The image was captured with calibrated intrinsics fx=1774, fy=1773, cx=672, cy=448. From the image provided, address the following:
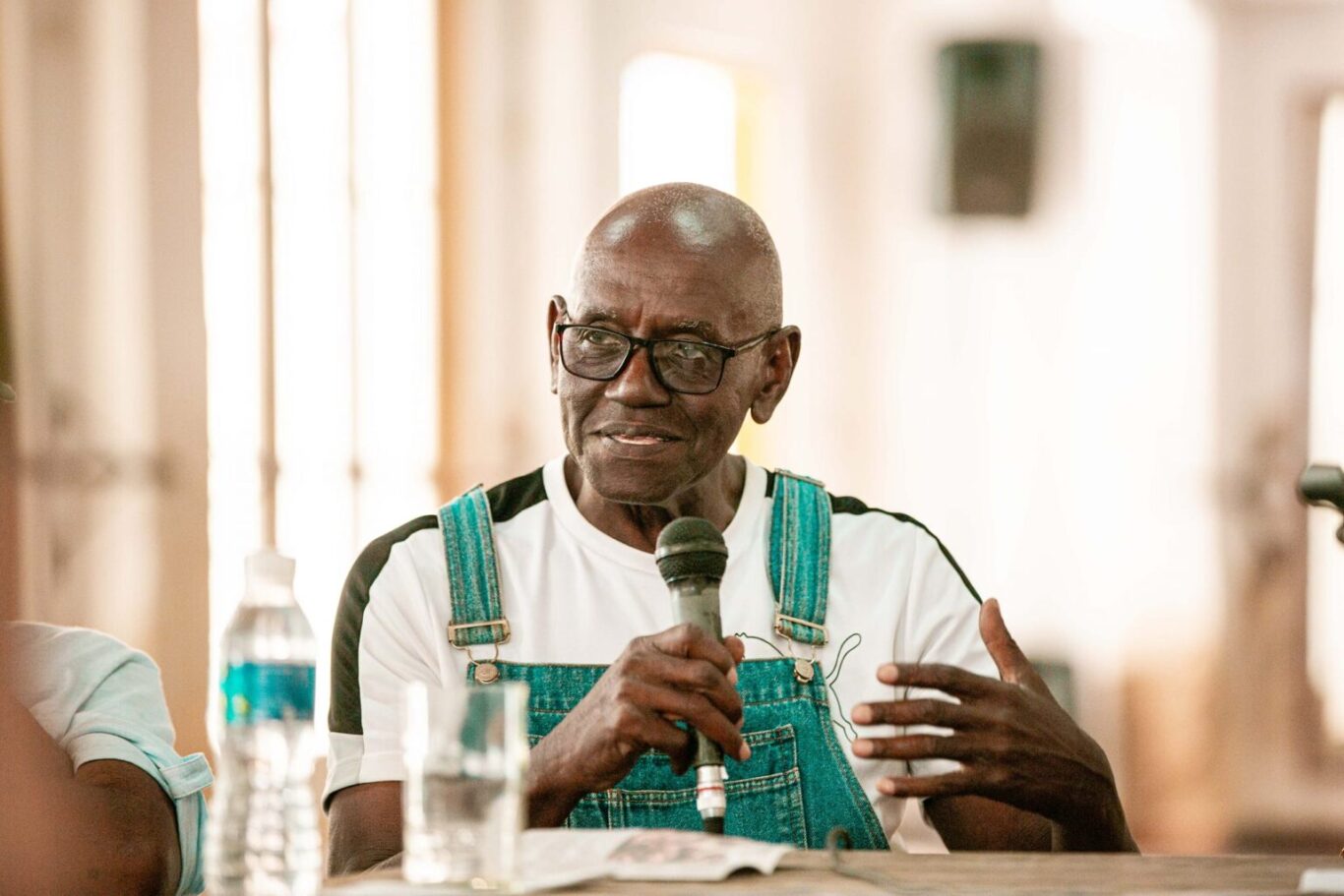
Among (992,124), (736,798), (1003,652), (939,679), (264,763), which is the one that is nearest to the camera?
(264,763)

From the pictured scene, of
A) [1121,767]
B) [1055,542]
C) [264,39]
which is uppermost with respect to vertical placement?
[264,39]

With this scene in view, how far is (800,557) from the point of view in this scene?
2.44 meters

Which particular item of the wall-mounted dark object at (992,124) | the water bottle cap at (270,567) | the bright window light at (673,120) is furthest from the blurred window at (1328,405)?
the water bottle cap at (270,567)

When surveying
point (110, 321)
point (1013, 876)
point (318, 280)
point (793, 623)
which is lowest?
point (1013, 876)

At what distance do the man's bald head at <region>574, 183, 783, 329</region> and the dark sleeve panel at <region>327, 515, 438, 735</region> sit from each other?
0.42 meters

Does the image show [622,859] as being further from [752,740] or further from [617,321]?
[617,321]

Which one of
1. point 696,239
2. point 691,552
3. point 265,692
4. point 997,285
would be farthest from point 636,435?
point 997,285

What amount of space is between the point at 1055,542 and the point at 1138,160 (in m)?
1.43

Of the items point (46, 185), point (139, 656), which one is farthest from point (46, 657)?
point (46, 185)

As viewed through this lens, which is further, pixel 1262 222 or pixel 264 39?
pixel 1262 222

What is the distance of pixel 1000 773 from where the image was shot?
1951 mm

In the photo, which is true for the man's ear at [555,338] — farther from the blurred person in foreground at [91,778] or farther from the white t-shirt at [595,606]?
the blurred person in foreground at [91,778]

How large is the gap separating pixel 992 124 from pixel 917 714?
4962 millimetres

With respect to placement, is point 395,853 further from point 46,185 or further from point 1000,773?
point 46,185
